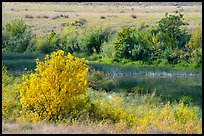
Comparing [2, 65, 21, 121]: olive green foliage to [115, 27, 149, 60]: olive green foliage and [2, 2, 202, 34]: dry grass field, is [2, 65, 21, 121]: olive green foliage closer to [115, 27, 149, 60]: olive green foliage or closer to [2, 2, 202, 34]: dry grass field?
[115, 27, 149, 60]: olive green foliage

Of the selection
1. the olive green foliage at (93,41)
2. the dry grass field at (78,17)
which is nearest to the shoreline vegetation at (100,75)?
the olive green foliage at (93,41)

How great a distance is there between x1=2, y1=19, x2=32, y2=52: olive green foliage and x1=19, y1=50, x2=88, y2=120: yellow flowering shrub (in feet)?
103

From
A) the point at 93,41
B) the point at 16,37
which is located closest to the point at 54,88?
the point at 93,41

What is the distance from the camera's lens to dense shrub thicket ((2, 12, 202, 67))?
4647 centimetres

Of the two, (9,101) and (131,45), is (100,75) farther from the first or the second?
(9,101)

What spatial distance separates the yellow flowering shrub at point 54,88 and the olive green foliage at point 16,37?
3149 cm

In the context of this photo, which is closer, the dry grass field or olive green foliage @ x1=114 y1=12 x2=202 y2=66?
olive green foliage @ x1=114 y1=12 x2=202 y2=66

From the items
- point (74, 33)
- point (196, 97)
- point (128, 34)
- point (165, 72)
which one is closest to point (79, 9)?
point (74, 33)

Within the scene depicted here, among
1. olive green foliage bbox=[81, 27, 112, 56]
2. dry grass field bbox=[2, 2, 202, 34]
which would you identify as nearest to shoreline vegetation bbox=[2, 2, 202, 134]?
olive green foliage bbox=[81, 27, 112, 56]

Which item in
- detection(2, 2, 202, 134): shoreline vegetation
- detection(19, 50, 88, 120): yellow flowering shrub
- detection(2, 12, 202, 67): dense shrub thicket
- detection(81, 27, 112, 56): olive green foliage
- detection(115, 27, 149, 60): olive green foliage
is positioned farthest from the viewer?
detection(81, 27, 112, 56): olive green foliage

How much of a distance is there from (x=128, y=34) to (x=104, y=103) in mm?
29025

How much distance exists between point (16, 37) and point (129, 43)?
10828 mm

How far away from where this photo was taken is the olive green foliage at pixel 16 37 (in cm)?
4889

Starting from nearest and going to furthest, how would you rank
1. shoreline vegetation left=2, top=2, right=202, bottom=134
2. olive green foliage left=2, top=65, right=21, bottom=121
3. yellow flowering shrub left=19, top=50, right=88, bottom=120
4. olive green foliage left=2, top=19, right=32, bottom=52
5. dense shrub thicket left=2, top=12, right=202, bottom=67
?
shoreline vegetation left=2, top=2, right=202, bottom=134 → yellow flowering shrub left=19, top=50, right=88, bottom=120 → olive green foliage left=2, top=65, right=21, bottom=121 → dense shrub thicket left=2, top=12, right=202, bottom=67 → olive green foliage left=2, top=19, right=32, bottom=52
